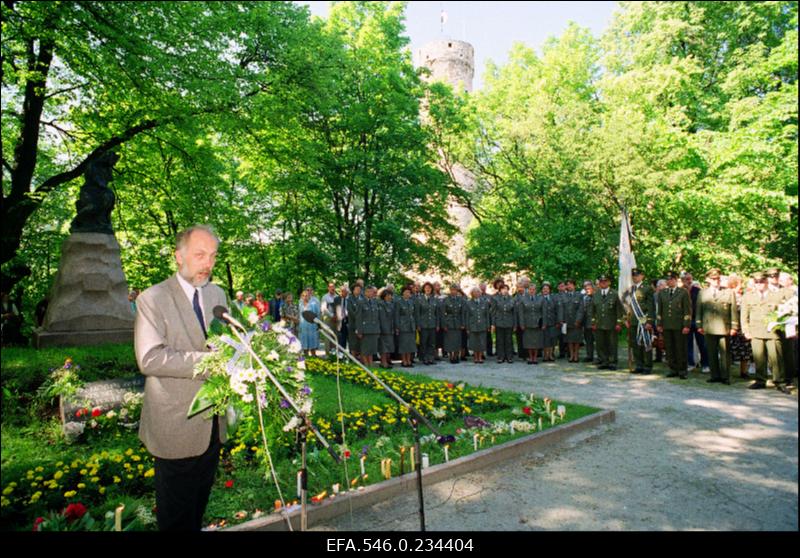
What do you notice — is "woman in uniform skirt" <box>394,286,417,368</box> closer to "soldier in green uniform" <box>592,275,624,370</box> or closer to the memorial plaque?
"soldier in green uniform" <box>592,275,624,370</box>

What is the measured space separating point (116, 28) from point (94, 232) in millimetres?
4500

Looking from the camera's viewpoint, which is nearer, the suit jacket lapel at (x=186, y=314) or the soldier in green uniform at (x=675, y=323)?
the suit jacket lapel at (x=186, y=314)

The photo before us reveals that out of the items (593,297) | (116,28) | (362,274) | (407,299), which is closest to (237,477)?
(407,299)

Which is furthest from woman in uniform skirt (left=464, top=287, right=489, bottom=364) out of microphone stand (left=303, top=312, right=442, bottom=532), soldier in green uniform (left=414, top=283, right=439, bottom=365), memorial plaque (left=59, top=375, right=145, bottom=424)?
microphone stand (left=303, top=312, right=442, bottom=532)

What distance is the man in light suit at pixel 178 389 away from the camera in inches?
104

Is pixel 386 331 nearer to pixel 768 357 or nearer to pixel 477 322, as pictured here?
pixel 477 322

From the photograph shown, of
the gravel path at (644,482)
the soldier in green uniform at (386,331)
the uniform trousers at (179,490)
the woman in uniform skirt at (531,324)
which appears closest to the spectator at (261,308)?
the uniform trousers at (179,490)

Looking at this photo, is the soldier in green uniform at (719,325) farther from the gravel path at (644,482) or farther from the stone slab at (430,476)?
the stone slab at (430,476)

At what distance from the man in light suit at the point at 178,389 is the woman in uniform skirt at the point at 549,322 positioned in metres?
11.5

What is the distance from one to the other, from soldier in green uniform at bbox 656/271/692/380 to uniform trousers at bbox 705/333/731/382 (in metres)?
0.52

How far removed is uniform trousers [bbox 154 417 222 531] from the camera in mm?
2721

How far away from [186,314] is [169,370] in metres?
0.42

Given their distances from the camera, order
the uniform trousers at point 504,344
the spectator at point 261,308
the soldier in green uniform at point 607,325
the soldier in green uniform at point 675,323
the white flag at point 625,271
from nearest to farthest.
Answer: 1. the spectator at point 261,308
2. the soldier in green uniform at point 675,323
3. the white flag at point 625,271
4. the soldier in green uniform at point 607,325
5. the uniform trousers at point 504,344

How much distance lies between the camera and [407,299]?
515 inches
